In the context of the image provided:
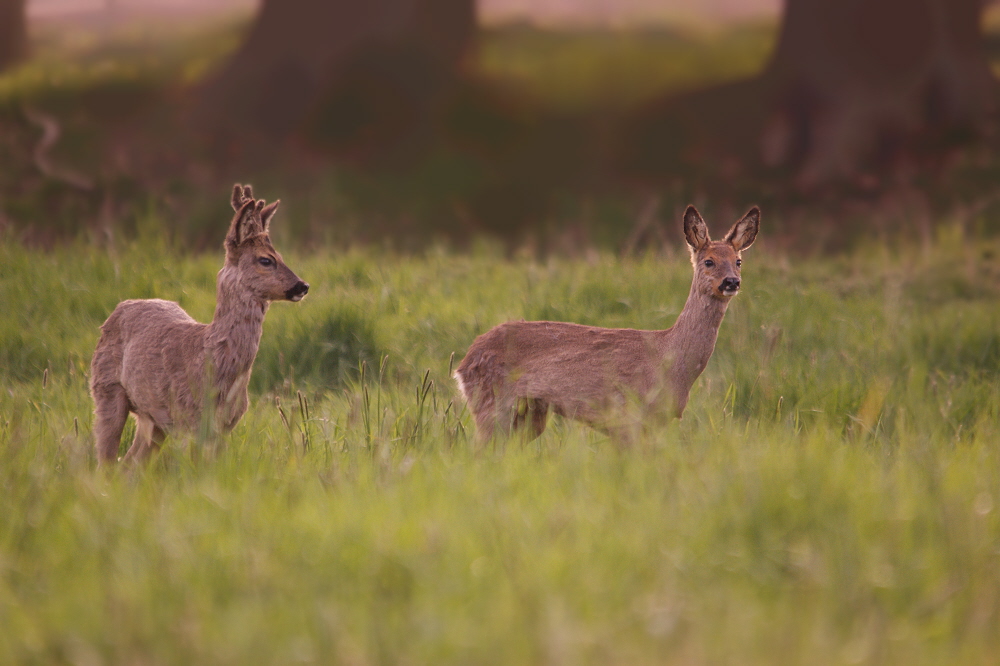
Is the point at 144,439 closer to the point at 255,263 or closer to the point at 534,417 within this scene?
the point at 255,263

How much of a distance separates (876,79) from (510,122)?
5671 millimetres

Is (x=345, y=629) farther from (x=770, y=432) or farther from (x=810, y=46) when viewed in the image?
(x=810, y=46)

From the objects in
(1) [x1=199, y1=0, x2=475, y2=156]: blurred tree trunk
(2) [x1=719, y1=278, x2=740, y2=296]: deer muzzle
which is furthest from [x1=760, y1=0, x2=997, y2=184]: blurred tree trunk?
(2) [x1=719, y1=278, x2=740, y2=296]: deer muzzle

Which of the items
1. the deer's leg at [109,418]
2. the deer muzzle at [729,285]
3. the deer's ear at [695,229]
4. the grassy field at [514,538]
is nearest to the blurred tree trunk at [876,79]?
the grassy field at [514,538]

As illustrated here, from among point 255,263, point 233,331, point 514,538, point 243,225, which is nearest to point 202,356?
point 233,331

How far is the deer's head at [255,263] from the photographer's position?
4.91 meters

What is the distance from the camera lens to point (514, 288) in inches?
333

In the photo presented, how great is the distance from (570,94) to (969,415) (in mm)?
11957

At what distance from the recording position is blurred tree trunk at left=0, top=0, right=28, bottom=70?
17016 millimetres

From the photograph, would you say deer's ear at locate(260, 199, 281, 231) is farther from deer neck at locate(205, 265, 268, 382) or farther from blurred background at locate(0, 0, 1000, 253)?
blurred background at locate(0, 0, 1000, 253)

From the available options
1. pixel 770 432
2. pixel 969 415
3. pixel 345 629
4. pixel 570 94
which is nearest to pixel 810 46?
pixel 570 94

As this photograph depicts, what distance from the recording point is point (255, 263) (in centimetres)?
495

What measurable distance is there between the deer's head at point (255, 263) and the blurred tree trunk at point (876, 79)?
1233cm

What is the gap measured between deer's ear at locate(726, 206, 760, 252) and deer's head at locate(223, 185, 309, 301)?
226 centimetres
